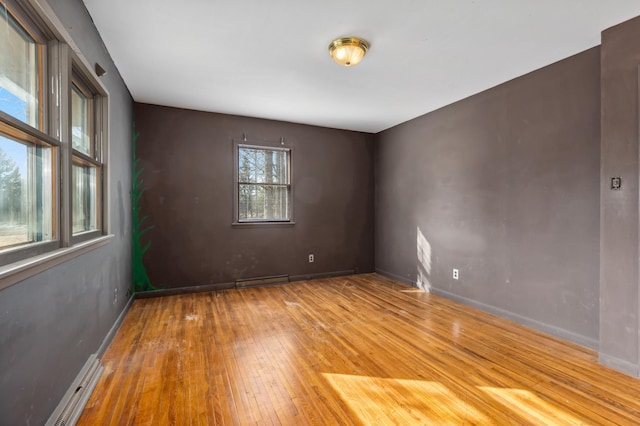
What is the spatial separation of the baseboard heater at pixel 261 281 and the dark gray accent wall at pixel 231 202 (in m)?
0.07

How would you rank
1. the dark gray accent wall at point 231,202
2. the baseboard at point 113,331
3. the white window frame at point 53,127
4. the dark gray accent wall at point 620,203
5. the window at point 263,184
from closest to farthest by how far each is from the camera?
the white window frame at point 53,127, the dark gray accent wall at point 620,203, the baseboard at point 113,331, the dark gray accent wall at point 231,202, the window at point 263,184

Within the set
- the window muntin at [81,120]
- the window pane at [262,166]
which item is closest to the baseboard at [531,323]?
the window pane at [262,166]

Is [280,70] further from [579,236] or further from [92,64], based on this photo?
[579,236]

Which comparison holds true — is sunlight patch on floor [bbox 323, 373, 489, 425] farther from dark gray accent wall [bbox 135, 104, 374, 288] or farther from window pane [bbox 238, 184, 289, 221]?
window pane [bbox 238, 184, 289, 221]

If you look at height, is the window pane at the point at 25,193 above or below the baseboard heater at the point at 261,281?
above

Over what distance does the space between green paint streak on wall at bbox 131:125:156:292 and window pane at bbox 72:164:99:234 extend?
1.52m

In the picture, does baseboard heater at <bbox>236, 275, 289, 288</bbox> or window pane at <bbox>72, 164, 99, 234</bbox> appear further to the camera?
baseboard heater at <bbox>236, 275, 289, 288</bbox>

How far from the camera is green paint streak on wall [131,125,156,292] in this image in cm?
399

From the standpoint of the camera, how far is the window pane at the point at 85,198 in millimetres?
2137

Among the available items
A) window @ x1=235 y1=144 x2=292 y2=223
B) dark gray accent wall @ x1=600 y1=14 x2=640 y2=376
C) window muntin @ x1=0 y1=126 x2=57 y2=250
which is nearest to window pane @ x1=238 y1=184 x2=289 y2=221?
window @ x1=235 y1=144 x2=292 y2=223

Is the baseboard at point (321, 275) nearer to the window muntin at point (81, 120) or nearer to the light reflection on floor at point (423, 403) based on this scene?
the light reflection on floor at point (423, 403)

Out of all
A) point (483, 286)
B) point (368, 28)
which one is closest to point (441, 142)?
point (483, 286)

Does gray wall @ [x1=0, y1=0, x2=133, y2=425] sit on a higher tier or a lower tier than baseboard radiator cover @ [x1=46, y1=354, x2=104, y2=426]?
higher

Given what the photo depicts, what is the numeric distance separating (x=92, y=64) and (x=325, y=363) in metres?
2.89
